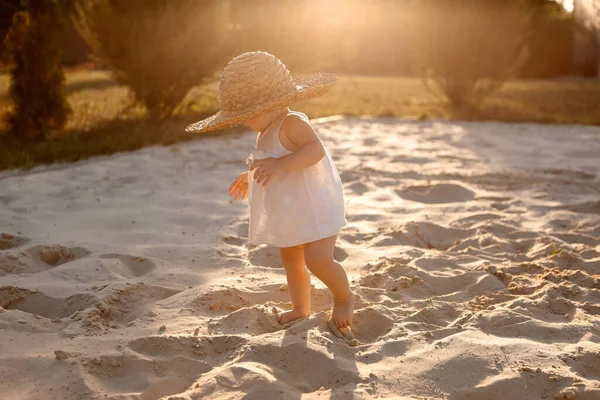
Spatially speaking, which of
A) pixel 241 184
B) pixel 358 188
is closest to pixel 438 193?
pixel 358 188

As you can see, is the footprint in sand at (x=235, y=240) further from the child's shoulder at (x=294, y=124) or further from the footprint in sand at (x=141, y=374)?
the footprint in sand at (x=141, y=374)

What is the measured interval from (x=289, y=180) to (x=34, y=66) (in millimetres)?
5249

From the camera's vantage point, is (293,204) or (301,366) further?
(293,204)

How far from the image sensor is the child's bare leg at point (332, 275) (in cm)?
263

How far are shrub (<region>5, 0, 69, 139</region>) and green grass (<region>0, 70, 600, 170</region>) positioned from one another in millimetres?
272

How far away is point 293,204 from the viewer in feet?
8.66

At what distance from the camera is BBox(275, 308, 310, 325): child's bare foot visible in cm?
274

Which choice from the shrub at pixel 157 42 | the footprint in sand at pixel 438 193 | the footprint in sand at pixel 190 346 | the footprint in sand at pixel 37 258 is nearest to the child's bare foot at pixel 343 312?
the footprint in sand at pixel 190 346

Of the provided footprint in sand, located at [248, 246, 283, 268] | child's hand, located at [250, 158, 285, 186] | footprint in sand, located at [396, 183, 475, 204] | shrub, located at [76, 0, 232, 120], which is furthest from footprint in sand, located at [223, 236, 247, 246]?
shrub, located at [76, 0, 232, 120]

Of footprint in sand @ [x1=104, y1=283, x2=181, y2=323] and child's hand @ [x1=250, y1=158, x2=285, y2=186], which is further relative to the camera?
footprint in sand @ [x1=104, y1=283, x2=181, y2=323]

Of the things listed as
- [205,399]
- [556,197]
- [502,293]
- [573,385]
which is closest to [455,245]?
[502,293]

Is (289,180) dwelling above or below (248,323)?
above

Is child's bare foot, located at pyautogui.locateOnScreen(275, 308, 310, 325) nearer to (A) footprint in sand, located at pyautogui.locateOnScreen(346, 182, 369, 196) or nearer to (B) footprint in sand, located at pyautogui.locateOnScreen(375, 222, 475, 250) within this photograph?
(B) footprint in sand, located at pyautogui.locateOnScreen(375, 222, 475, 250)

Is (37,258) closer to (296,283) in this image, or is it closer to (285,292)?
(285,292)
